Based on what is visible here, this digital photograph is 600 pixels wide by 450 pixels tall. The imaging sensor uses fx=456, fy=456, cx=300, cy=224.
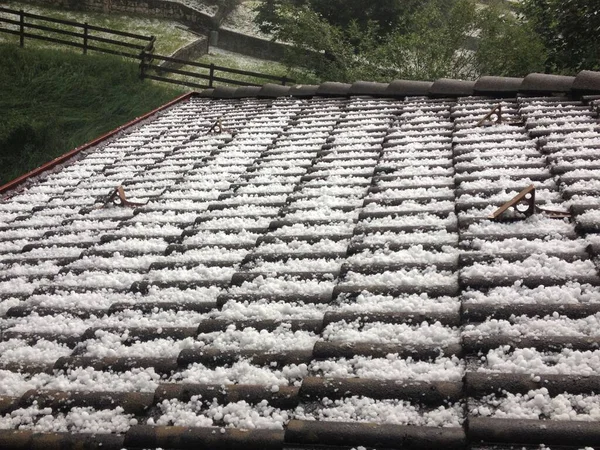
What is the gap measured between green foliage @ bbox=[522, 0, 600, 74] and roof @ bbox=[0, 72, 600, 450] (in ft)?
25.6

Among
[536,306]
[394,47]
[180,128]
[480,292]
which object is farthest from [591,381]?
[394,47]

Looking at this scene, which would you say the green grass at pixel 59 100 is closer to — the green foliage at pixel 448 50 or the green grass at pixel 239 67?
the green grass at pixel 239 67

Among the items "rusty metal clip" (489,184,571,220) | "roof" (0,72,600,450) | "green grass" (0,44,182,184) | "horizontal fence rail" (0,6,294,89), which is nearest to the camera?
"roof" (0,72,600,450)

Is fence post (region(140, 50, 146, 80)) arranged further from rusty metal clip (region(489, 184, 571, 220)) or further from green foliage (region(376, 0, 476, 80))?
rusty metal clip (region(489, 184, 571, 220))

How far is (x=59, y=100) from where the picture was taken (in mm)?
15805

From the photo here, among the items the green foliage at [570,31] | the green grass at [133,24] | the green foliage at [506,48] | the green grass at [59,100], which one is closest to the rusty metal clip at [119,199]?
the green foliage at [570,31]

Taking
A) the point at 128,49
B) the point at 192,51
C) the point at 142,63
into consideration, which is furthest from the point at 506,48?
the point at 128,49

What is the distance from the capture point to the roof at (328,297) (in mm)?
1607

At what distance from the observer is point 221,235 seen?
10.6 ft

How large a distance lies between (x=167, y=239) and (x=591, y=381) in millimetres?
2717

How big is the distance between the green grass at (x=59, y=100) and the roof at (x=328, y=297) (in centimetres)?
1084

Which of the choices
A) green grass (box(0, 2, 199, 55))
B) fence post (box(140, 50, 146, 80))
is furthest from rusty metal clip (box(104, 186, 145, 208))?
green grass (box(0, 2, 199, 55))

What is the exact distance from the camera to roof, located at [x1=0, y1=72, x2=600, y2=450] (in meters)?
1.61

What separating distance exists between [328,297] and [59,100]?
1660 cm
